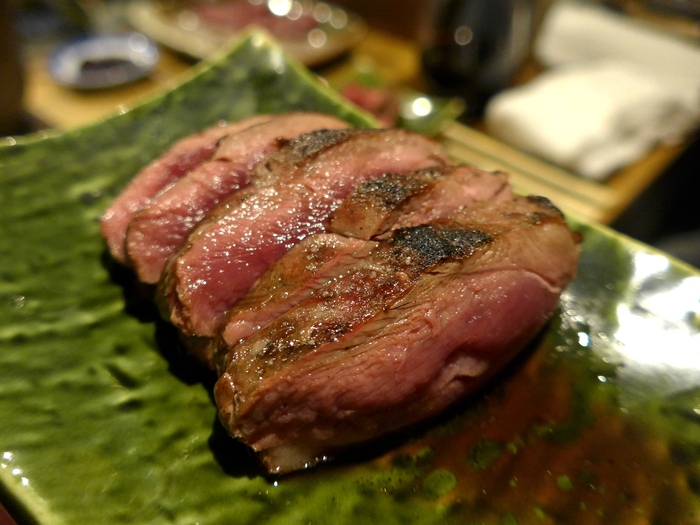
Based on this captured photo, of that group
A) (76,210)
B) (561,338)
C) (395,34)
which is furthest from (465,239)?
(395,34)

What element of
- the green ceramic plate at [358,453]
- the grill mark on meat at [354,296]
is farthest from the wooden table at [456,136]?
the grill mark on meat at [354,296]

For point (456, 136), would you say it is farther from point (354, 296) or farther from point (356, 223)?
point (354, 296)

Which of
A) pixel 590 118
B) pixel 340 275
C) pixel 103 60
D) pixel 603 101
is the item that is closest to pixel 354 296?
pixel 340 275

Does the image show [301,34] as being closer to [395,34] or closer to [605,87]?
[395,34]

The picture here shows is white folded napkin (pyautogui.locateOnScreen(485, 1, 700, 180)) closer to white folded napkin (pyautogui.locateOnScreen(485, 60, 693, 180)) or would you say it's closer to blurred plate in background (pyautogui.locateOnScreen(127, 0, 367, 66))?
white folded napkin (pyautogui.locateOnScreen(485, 60, 693, 180))

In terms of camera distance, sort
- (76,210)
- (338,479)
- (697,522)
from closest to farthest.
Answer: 1. (697,522)
2. (338,479)
3. (76,210)

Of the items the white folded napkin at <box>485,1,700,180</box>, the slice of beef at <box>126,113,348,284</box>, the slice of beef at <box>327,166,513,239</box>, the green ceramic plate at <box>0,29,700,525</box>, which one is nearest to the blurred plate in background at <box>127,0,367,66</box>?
the white folded napkin at <box>485,1,700,180</box>
